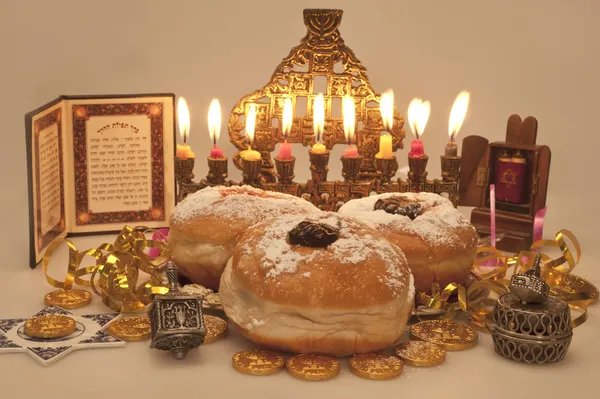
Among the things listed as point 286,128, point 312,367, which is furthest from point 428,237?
point 286,128

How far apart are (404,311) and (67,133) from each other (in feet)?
7.53

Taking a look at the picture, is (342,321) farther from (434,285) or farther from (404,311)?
(434,285)

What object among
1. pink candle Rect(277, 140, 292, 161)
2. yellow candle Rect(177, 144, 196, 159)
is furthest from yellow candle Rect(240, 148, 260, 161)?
yellow candle Rect(177, 144, 196, 159)

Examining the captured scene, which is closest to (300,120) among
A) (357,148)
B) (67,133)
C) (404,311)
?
(357,148)

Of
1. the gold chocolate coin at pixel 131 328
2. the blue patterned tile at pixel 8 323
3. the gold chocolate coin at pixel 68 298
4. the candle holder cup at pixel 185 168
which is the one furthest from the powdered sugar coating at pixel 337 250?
the candle holder cup at pixel 185 168

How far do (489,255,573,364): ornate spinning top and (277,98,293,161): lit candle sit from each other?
166 cm

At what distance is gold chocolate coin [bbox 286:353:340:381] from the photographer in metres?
3.69

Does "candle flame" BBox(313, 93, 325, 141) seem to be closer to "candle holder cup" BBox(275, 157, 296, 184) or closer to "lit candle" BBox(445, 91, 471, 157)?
"candle holder cup" BBox(275, 157, 296, 184)

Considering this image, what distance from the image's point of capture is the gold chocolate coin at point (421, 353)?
3.83 m

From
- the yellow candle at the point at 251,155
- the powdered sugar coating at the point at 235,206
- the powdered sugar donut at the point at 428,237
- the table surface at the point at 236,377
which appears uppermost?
the yellow candle at the point at 251,155

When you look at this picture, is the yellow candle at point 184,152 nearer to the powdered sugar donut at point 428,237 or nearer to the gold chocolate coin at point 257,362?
the powdered sugar donut at point 428,237

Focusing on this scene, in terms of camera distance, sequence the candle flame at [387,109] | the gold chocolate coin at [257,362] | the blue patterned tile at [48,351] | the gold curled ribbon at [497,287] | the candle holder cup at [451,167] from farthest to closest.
Result: 1. the candle flame at [387,109]
2. the candle holder cup at [451,167]
3. the gold curled ribbon at [497,287]
4. the blue patterned tile at [48,351]
5. the gold chocolate coin at [257,362]

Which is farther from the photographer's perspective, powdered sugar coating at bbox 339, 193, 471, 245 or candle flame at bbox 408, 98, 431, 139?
candle flame at bbox 408, 98, 431, 139

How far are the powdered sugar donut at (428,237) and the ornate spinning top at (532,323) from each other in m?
0.51
